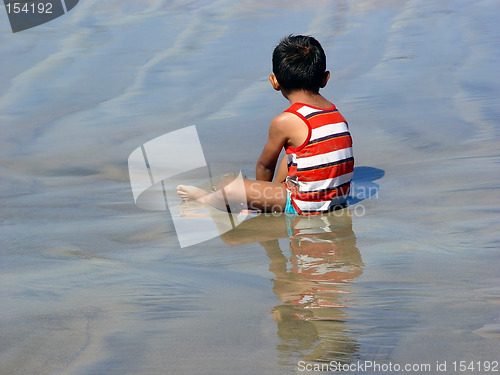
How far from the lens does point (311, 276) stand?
2.53m

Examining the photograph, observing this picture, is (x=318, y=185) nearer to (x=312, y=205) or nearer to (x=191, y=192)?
(x=312, y=205)

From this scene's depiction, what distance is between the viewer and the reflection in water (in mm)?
1981

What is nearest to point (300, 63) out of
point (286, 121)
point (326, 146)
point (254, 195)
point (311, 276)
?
point (286, 121)

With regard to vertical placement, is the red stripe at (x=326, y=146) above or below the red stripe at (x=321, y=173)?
above

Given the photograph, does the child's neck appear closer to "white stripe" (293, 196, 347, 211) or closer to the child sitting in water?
the child sitting in water

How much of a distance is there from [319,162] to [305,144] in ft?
0.34

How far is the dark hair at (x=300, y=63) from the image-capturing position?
330cm

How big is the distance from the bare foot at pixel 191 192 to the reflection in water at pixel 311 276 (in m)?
0.35

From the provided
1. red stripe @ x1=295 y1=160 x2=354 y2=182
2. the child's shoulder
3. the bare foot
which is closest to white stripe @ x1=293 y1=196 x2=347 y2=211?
red stripe @ x1=295 y1=160 x2=354 y2=182

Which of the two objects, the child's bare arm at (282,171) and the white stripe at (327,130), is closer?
the white stripe at (327,130)

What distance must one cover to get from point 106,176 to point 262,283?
195 centimetres

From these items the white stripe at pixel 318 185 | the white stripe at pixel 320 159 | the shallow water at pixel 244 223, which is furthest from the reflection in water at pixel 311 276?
the white stripe at pixel 320 159

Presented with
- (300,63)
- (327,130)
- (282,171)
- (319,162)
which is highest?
(300,63)

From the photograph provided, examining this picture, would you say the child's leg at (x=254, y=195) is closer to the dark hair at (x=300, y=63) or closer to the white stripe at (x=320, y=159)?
the white stripe at (x=320, y=159)
